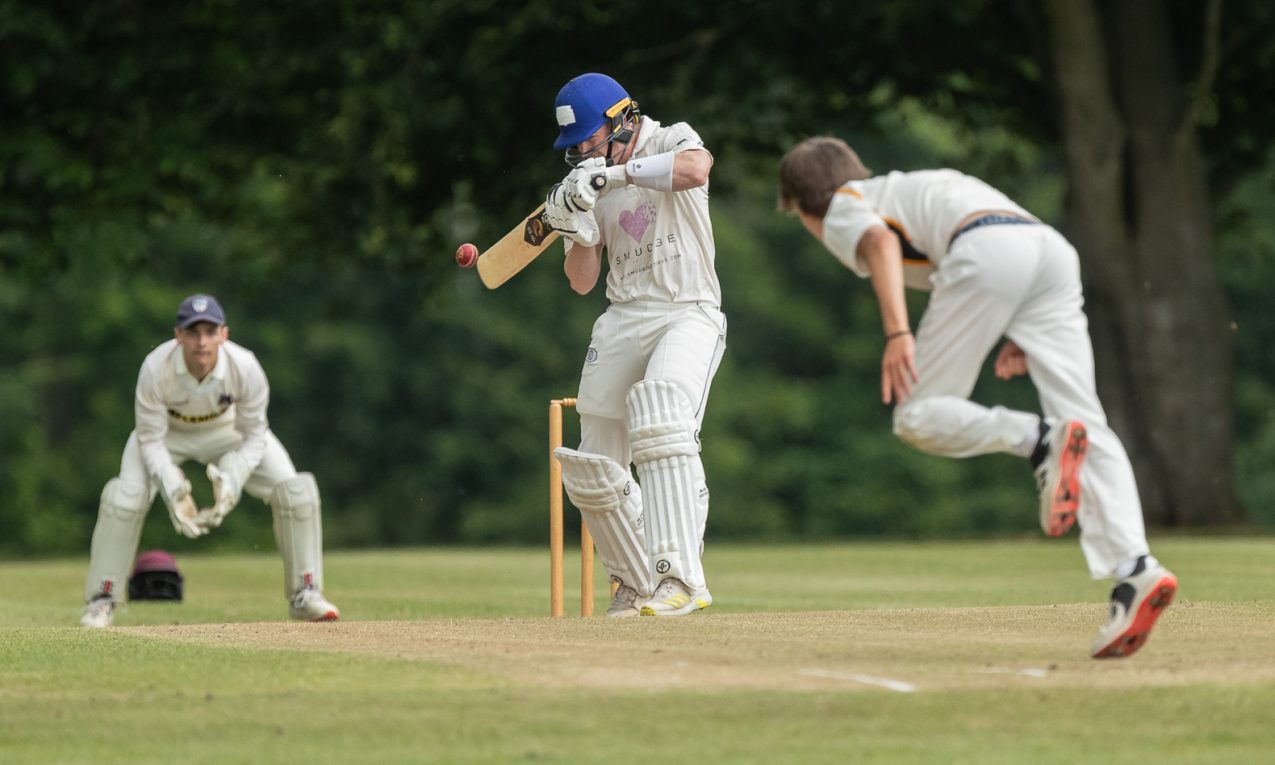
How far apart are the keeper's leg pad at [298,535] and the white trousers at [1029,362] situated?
17.7 feet

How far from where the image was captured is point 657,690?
6.26 m

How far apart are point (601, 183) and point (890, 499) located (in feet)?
134

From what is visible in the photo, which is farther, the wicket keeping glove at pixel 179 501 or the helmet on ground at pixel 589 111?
the wicket keeping glove at pixel 179 501

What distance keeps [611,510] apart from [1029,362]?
2.78 metres

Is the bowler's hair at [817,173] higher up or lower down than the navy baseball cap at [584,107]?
lower down

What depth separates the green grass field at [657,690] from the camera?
5457mm

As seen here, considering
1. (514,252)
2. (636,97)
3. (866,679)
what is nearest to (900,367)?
(866,679)

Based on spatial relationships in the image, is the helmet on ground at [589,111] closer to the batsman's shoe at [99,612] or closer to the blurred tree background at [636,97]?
the batsman's shoe at [99,612]

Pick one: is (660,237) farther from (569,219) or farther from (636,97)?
(636,97)

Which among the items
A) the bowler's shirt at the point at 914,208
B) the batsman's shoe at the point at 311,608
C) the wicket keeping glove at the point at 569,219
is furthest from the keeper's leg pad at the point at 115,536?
the bowler's shirt at the point at 914,208

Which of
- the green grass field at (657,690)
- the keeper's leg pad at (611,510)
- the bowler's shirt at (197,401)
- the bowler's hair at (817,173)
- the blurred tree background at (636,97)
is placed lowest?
the green grass field at (657,690)

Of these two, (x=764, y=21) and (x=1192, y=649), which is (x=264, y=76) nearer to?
(x=764, y=21)

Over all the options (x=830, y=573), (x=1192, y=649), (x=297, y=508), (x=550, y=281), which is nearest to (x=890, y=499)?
(x=550, y=281)

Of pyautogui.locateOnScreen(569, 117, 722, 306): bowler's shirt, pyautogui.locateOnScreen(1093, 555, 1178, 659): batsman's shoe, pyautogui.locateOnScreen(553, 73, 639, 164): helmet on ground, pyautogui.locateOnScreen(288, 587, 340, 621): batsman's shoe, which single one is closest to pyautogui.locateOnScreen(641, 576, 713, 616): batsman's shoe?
pyautogui.locateOnScreen(569, 117, 722, 306): bowler's shirt
